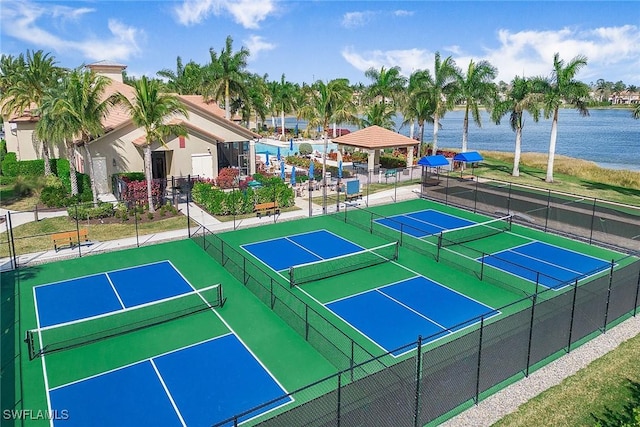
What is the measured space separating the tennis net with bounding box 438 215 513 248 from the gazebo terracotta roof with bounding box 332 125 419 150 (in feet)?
48.4

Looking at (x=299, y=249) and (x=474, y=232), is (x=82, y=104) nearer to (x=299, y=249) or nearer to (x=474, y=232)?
(x=299, y=249)

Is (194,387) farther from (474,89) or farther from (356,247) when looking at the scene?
(474,89)

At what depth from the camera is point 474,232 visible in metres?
24.7

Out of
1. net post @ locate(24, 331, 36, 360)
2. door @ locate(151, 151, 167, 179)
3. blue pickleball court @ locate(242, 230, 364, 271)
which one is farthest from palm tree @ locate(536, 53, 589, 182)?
net post @ locate(24, 331, 36, 360)

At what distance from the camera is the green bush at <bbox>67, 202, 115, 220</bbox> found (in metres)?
26.1

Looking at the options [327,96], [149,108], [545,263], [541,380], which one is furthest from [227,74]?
[541,380]

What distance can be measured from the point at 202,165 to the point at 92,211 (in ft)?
34.6

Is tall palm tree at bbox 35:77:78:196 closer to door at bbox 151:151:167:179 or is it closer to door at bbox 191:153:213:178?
door at bbox 151:151:167:179

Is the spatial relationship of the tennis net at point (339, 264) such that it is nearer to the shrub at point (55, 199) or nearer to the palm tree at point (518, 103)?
the shrub at point (55, 199)

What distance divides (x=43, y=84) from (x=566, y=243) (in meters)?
38.5

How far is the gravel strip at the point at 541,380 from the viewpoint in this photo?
10.7 metres

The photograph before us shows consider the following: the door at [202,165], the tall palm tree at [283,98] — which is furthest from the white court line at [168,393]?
the tall palm tree at [283,98]

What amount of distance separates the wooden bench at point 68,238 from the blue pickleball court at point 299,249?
753 cm

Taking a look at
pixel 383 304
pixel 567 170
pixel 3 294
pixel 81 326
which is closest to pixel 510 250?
pixel 383 304
